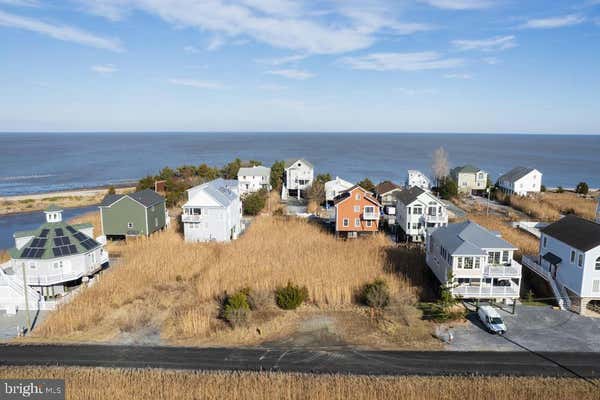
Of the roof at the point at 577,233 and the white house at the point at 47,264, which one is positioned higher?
the roof at the point at 577,233

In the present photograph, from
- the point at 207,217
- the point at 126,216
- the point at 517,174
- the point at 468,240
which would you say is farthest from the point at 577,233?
the point at 517,174

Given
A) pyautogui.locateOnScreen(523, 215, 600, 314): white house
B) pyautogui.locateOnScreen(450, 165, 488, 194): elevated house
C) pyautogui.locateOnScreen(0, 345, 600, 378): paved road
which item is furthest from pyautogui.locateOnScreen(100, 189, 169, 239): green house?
pyautogui.locateOnScreen(450, 165, 488, 194): elevated house

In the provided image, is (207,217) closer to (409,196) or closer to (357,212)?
(357,212)

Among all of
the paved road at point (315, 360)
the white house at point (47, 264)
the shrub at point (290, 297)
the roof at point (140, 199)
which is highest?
the roof at point (140, 199)

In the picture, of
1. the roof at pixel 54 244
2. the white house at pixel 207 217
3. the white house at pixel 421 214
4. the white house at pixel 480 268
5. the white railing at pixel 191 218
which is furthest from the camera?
the white railing at pixel 191 218

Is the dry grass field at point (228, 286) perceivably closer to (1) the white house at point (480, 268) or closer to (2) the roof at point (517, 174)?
(1) the white house at point (480, 268)

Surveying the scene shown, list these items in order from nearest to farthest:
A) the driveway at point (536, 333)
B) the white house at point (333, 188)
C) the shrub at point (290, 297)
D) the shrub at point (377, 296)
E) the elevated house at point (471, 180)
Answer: the driveway at point (536, 333) → the shrub at point (290, 297) → the shrub at point (377, 296) → the white house at point (333, 188) → the elevated house at point (471, 180)

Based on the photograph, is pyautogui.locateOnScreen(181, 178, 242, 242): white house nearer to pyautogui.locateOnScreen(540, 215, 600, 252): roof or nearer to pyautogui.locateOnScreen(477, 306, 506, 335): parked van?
pyautogui.locateOnScreen(477, 306, 506, 335): parked van

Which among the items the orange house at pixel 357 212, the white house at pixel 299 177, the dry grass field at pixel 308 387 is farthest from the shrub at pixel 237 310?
the white house at pixel 299 177
